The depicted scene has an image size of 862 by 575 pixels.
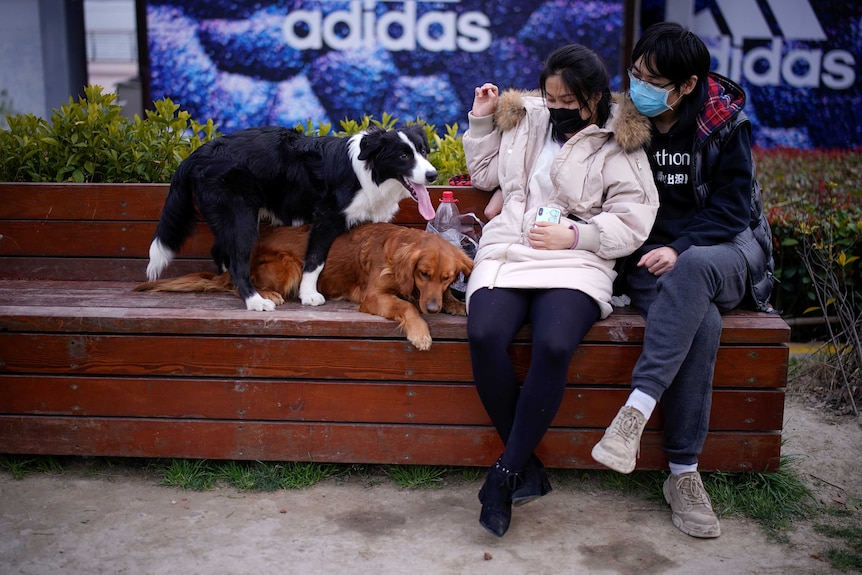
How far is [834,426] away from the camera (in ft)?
13.0

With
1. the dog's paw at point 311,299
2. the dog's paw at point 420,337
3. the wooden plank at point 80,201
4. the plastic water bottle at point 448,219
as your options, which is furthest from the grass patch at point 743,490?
the wooden plank at point 80,201

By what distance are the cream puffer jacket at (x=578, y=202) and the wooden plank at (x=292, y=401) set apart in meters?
0.41

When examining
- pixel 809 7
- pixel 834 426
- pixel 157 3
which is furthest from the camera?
pixel 809 7

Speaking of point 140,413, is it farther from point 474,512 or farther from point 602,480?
point 602,480

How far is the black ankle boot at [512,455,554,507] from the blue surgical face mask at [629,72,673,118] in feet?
4.72

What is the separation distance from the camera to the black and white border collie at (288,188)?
11.1 ft

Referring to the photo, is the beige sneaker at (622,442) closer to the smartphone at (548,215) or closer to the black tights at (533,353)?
the black tights at (533,353)

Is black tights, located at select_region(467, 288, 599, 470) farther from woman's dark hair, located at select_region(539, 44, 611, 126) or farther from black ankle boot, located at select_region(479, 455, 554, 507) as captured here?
woman's dark hair, located at select_region(539, 44, 611, 126)

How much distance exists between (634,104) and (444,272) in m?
1.02

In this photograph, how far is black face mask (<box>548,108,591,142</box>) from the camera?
10.4 ft

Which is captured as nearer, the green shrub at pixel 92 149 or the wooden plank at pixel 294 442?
the wooden plank at pixel 294 442

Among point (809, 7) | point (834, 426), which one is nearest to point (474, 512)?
point (834, 426)

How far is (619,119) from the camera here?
315cm

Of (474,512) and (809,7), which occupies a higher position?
(809,7)
